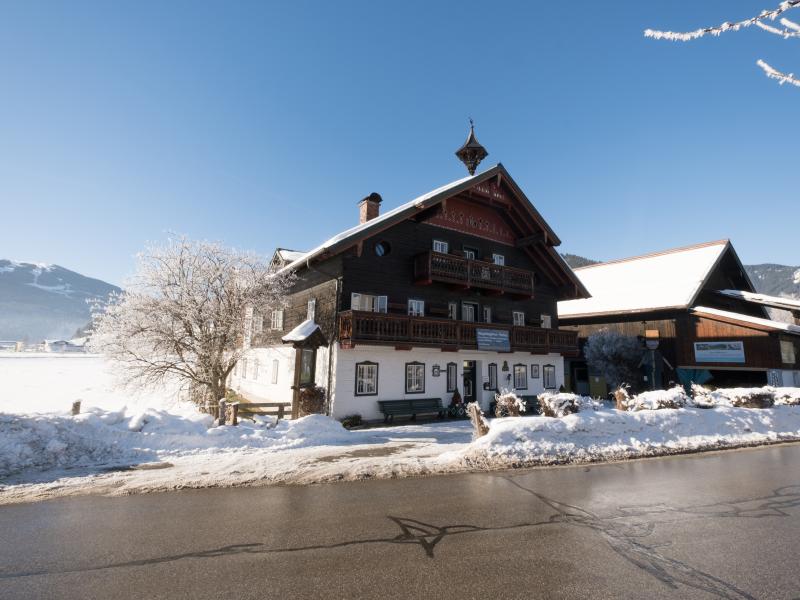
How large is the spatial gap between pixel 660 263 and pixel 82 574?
42.2 m

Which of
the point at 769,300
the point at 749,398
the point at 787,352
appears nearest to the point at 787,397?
the point at 749,398

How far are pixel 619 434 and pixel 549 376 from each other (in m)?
13.0

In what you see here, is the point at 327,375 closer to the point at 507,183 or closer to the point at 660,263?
the point at 507,183

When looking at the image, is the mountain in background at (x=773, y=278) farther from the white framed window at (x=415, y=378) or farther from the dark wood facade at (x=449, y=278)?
the white framed window at (x=415, y=378)

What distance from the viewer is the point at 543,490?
8.96 metres

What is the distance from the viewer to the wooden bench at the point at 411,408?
19250mm

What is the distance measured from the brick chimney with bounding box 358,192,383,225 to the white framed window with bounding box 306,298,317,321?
21.6 ft

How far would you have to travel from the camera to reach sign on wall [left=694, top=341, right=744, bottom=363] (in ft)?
87.4

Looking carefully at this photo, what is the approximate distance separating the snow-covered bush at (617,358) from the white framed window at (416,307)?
1603 centimetres

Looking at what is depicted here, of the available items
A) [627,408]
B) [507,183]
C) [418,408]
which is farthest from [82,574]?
[507,183]

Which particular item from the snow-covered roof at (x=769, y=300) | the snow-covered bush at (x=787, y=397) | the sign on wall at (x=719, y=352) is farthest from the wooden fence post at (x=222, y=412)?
the snow-covered roof at (x=769, y=300)

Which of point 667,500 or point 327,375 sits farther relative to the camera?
point 327,375

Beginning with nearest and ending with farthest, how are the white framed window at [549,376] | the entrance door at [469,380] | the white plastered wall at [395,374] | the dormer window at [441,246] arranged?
the white plastered wall at [395,374] < the entrance door at [469,380] < the dormer window at [441,246] < the white framed window at [549,376]

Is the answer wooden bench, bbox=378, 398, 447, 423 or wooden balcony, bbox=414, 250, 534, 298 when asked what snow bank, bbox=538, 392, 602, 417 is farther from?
wooden balcony, bbox=414, 250, 534, 298
